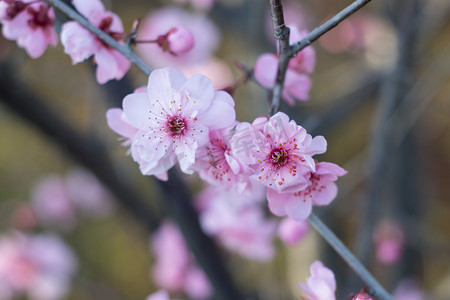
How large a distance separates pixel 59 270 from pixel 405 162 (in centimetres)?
140

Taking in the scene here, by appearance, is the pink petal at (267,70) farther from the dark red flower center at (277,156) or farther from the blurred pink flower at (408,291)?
the blurred pink flower at (408,291)

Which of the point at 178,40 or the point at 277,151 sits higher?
the point at 178,40

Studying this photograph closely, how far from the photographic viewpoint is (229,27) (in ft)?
6.05

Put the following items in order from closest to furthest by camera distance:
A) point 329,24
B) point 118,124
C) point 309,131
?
point 329,24
point 118,124
point 309,131

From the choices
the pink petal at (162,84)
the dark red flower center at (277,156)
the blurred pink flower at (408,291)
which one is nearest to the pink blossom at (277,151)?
the dark red flower center at (277,156)

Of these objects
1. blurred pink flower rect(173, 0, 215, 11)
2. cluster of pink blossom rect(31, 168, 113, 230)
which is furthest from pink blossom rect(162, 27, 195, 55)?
cluster of pink blossom rect(31, 168, 113, 230)

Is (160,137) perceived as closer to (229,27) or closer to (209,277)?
(209,277)

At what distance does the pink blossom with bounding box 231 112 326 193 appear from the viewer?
1.79 feet

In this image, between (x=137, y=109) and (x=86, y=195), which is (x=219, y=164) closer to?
(x=137, y=109)

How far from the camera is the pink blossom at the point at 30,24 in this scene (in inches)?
26.6

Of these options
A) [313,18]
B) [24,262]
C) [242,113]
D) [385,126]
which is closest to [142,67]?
[385,126]

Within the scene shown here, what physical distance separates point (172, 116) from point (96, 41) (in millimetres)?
173

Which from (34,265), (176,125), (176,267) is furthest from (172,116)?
(34,265)

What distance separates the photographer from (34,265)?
177 cm
